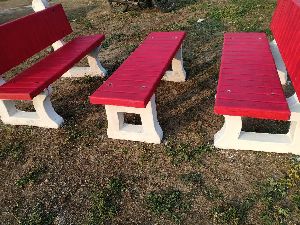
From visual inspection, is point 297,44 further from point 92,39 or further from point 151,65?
point 92,39

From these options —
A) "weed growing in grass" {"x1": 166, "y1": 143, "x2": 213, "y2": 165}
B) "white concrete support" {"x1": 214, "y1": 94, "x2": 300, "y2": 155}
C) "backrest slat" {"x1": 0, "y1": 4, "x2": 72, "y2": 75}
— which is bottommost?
"weed growing in grass" {"x1": 166, "y1": 143, "x2": 213, "y2": 165}

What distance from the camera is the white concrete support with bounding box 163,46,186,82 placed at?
543 centimetres

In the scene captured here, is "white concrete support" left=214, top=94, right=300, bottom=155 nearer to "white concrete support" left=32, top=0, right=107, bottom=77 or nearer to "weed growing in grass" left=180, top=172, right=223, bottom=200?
"weed growing in grass" left=180, top=172, right=223, bottom=200

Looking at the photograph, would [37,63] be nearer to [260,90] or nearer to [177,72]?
[177,72]

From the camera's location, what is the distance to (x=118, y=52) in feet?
22.9

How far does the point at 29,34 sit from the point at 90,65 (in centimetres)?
127

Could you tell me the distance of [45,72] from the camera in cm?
468

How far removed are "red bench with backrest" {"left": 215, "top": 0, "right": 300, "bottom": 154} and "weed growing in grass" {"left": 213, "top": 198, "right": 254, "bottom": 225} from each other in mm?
823

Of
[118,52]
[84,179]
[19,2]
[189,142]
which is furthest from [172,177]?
[19,2]

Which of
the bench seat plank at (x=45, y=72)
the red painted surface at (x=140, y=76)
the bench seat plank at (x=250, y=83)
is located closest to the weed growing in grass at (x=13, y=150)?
the bench seat plank at (x=45, y=72)

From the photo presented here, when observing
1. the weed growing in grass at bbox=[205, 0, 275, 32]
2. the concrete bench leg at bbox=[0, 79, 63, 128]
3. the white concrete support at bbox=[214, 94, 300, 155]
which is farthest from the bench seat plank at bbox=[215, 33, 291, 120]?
the weed growing in grass at bbox=[205, 0, 275, 32]

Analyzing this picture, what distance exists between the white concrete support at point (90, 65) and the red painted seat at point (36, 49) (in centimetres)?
24

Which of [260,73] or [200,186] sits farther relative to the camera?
[260,73]

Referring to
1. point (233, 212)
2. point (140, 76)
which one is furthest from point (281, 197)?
point (140, 76)
